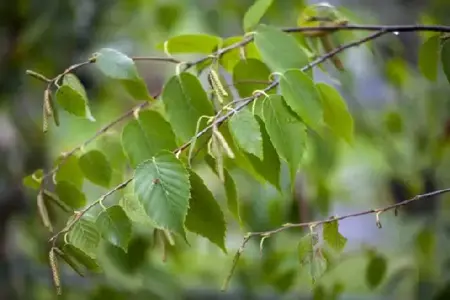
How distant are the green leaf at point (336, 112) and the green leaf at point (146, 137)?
5.2 inches

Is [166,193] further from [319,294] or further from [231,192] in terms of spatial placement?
[319,294]

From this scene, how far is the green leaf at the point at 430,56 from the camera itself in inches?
22.0

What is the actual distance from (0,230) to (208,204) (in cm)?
74

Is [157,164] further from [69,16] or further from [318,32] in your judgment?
[69,16]

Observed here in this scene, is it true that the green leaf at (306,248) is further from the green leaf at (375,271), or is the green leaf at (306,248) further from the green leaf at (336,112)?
the green leaf at (375,271)

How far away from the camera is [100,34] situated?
1.09m

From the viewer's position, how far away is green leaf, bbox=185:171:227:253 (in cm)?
45

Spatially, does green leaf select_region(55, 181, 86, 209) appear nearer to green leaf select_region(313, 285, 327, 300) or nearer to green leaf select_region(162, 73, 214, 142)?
green leaf select_region(162, 73, 214, 142)

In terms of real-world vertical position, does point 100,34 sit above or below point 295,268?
above

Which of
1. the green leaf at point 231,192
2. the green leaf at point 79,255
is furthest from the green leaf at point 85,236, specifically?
the green leaf at point 231,192

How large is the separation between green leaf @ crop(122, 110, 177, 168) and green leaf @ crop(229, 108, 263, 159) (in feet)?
0.29

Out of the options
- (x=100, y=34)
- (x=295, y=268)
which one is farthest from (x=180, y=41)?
(x=100, y=34)

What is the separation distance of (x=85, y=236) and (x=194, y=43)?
0.66 ft

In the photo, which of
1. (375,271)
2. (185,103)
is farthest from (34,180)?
(375,271)
